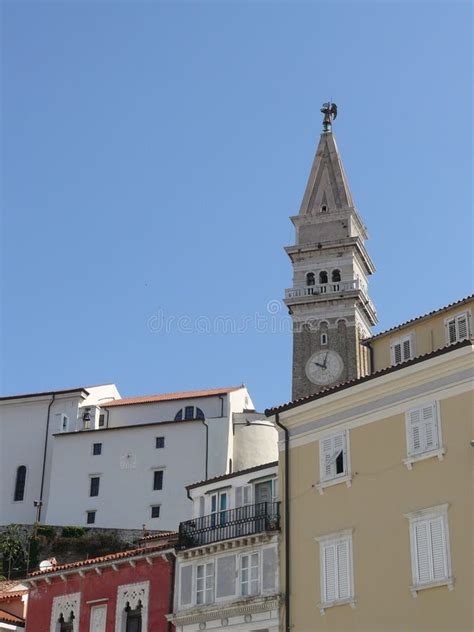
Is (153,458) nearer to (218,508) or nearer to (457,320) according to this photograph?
(218,508)

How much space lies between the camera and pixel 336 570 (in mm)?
30219

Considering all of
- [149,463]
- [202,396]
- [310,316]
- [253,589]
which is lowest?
[253,589]

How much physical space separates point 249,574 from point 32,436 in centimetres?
5431

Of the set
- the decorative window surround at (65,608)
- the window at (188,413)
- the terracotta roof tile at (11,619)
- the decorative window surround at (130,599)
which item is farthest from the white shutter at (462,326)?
the window at (188,413)

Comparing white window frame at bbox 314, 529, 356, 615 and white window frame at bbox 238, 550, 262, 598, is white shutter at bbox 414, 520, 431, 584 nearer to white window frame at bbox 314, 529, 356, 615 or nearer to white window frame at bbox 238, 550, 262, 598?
white window frame at bbox 314, 529, 356, 615

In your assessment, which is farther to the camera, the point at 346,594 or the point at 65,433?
the point at 65,433

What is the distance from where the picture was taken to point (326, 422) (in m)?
32.6

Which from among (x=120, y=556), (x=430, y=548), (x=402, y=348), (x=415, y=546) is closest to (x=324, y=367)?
(x=402, y=348)

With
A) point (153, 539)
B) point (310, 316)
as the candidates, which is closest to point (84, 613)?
point (153, 539)

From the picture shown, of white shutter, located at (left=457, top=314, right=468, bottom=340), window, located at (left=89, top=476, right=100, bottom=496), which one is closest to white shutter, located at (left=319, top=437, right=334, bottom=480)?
white shutter, located at (left=457, top=314, right=468, bottom=340)

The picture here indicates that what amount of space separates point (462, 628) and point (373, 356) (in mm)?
16910

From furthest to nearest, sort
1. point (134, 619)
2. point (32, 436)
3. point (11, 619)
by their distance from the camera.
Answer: point (32, 436) < point (11, 619) < point (134, 619)

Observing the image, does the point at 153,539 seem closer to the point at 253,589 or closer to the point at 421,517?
the point at 253,589

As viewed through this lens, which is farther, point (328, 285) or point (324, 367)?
point (328, 285)
